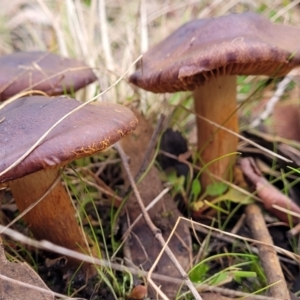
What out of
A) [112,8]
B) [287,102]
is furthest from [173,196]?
[112,8]

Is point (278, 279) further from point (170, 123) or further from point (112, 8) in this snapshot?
point (112, 8)

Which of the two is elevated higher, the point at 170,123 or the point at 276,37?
the point at 276,37

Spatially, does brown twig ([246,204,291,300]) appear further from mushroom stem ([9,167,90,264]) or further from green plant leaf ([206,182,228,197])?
mushroom stem ([9,167,90,264])

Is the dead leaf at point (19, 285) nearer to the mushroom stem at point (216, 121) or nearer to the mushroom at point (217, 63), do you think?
the mushroom at point (217, 63)

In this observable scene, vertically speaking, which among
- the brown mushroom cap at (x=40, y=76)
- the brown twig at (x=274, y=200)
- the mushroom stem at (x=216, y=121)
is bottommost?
the brown twig at (x=274, y=200)

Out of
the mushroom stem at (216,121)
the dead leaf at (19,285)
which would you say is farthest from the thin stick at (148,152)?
the dead leaf at (19,285)

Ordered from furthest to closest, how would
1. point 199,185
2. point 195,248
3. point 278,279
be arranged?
point 199,185 < point 195,248 < point 278,279
